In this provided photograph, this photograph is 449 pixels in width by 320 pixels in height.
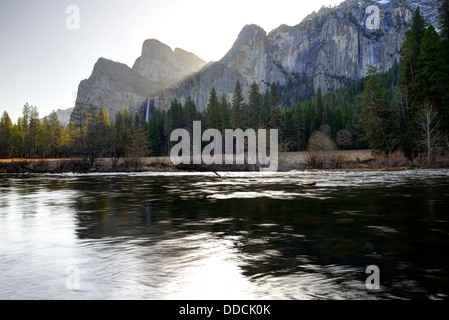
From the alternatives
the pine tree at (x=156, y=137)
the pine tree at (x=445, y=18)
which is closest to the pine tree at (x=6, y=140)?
the pine tree at (x=156, y=137)

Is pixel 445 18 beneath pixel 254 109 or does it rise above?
above

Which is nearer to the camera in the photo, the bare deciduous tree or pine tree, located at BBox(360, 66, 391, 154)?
the bare deciduous tree

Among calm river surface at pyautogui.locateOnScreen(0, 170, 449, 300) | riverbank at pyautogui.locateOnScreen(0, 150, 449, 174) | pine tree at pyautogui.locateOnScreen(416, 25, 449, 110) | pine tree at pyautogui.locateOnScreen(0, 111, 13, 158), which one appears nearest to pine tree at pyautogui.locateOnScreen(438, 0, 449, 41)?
pine tree at pyautogui.locateOnScreen(416, 25, 449, 110)

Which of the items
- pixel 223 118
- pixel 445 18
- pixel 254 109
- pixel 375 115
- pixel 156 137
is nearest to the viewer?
pixel 445 18

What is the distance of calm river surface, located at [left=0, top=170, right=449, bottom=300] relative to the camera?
24.3 ft

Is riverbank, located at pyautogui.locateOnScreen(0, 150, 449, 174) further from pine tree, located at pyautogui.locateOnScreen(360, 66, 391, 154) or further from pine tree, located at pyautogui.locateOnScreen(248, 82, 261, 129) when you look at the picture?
pine tree, located at pyautogui.locateOnScreen(248, 82, 261, 129)

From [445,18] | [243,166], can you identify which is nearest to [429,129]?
[445,18]

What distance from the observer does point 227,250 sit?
10703 mm

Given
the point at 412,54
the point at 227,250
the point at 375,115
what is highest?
the point at 412,54

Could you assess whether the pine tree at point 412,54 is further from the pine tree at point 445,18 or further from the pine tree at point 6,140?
the pine tree at point 6,140

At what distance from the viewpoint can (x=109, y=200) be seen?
79.0ft

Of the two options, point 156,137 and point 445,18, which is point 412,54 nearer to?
point 445,18

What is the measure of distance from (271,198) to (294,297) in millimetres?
16566
